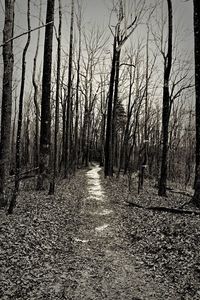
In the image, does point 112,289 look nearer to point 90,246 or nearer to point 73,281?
point 73,281

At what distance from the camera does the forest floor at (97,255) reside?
4.55 m

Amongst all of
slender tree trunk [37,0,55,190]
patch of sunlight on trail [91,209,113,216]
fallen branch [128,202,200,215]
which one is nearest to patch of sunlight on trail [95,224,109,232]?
patch of sunlight on trail [91,209,113,216]

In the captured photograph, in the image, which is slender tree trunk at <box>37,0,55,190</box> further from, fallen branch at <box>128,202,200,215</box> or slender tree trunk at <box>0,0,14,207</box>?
fallen branch at <box>128,202,200,215</box>

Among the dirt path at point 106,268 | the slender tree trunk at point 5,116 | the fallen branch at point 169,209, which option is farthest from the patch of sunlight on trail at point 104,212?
the slender tree trunk at point 5,116

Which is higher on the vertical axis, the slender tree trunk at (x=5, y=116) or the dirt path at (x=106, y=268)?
the slender tree trunk at (x=5, y=116)

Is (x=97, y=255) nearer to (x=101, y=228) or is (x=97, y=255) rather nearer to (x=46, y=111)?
(x=101, y=228)

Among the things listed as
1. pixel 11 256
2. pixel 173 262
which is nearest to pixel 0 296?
pixel 11 256

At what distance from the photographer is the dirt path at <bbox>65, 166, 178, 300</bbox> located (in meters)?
4.52

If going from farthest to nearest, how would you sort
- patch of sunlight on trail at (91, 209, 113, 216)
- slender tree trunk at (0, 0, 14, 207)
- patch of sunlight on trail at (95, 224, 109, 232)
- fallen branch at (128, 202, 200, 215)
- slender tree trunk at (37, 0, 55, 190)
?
slender tree trunk at (37, 0, 55, 190) < patch of sunlight on trail at (91, 209, 113, 216) < fallen branch at (128, 202, 200, 215) < slender tree trunk at (0, 0, 14, 207) < patch of sunlight on trail at (95, 224, 109, 232)

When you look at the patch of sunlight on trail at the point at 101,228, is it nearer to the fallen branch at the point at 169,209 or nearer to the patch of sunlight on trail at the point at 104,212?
the patch of sunlight on trail at the point at 104,212

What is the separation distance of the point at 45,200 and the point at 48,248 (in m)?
4.17

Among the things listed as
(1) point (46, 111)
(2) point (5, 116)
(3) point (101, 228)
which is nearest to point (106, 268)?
(3) point (101, 228)

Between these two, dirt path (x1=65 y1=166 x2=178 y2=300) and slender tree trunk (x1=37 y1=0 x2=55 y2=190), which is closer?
dirt path (x1=65 y1=166 x2=178 y2=300)

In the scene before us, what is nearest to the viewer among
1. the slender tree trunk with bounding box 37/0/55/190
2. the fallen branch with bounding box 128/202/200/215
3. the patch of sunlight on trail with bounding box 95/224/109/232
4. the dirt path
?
the dirt path
